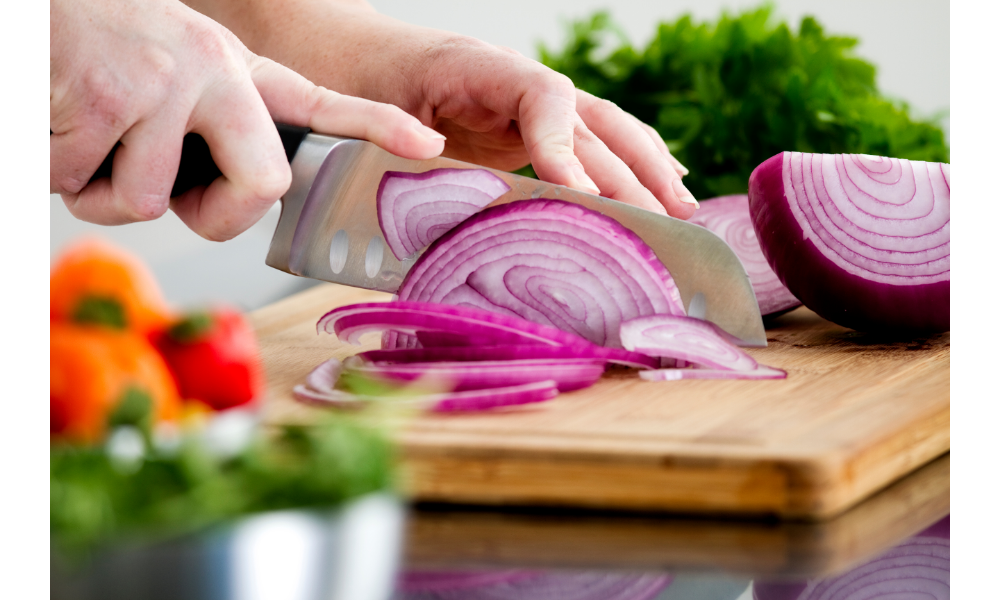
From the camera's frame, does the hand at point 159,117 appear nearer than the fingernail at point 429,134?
Yes

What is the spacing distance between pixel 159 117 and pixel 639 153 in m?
0.89

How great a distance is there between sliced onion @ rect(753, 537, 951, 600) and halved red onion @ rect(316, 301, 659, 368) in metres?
0.44

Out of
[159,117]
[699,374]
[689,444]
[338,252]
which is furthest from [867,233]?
[159,117]

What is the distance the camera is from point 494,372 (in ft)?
3.54

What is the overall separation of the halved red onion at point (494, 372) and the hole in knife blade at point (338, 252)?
0.21 m

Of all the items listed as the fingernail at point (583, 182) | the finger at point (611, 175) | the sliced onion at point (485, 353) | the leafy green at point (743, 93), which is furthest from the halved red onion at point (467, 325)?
the leafy green at point (743, 93)

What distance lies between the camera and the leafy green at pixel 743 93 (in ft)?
7.36

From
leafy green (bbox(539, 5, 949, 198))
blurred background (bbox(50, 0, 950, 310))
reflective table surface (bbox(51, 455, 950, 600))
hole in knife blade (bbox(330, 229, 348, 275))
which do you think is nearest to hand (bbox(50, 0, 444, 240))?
hole in knife blade (bbox(330, 229, 348, 275))

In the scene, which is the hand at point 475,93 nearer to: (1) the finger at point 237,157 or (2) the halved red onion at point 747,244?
(2) the halved red onion at point 747,244

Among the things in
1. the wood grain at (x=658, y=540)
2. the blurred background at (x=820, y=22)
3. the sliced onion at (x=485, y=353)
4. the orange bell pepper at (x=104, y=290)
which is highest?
the blurred background at (x=820, y=22)

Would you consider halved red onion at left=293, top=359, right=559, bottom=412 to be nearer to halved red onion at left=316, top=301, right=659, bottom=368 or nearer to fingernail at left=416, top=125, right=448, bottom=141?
halved red onion at left=316, top=301, right=659, bottom=368

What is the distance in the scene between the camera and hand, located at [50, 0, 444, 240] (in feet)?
3.33

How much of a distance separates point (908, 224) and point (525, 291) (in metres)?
0.60
